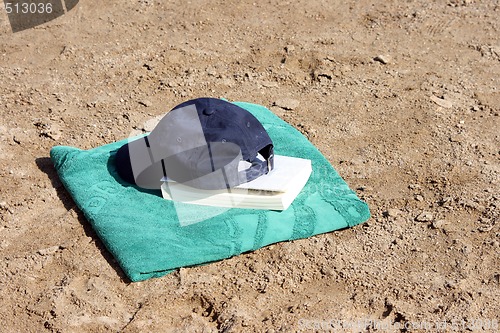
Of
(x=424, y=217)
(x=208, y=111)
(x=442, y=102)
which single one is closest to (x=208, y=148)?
(x=208, y=111)

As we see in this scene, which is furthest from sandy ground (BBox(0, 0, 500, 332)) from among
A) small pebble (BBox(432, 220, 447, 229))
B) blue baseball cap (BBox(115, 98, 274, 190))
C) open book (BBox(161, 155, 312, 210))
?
blue baseball cap (BBox(115, 98, 274, 190))

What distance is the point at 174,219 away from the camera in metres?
4.69

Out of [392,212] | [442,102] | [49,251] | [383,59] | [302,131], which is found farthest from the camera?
[383,59]

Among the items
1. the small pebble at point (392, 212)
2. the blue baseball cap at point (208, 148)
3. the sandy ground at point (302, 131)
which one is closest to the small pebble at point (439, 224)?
the sandy ground at point (302, 131)

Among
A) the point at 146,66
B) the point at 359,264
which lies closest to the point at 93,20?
the point at 146,66

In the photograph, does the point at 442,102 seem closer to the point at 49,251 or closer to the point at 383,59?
the point at 383,59

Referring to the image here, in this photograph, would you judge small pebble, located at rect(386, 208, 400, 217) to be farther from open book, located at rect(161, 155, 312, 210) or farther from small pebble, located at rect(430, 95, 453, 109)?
small pebble, located at rect(430, 95, 453, 109)

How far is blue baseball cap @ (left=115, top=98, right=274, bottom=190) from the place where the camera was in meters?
4.62

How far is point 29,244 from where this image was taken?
469cm

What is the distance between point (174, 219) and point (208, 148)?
49cm

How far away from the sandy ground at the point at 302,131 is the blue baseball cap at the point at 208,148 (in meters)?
0.51

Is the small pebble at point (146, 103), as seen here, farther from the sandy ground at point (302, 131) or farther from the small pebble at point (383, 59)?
the small pebble at point (383, 59)

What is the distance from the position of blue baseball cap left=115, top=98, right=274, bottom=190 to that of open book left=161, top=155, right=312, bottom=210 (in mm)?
49

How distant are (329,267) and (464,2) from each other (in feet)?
12.1
